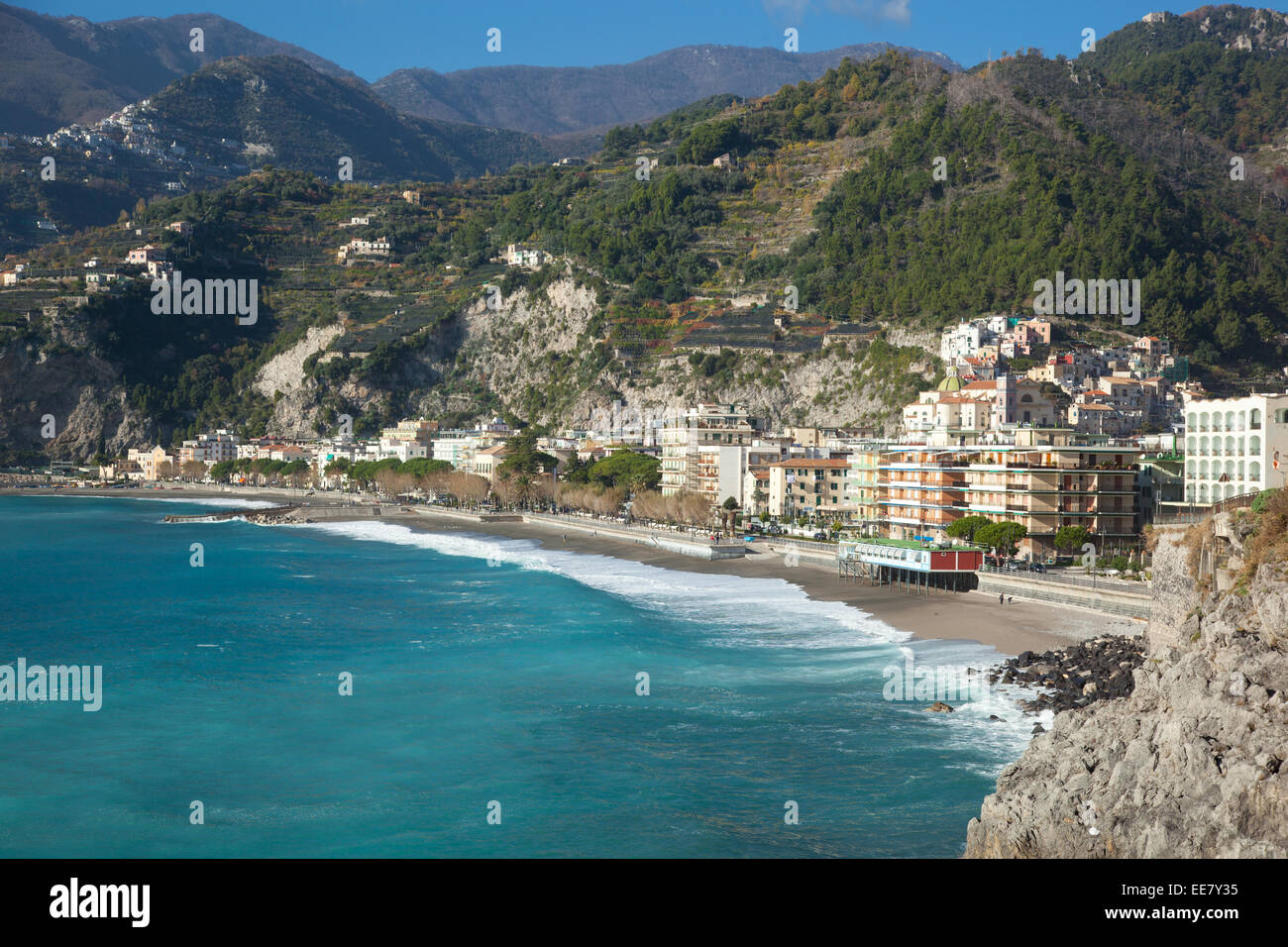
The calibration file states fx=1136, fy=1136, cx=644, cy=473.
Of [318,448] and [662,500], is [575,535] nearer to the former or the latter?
[662,500]

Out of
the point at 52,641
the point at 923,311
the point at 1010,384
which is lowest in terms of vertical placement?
the point at 52,641

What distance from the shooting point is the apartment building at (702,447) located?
92000mm

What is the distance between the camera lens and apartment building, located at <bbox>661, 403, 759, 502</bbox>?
92000 mm

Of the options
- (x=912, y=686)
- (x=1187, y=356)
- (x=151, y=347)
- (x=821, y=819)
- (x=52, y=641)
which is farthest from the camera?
(x=151, y=347)

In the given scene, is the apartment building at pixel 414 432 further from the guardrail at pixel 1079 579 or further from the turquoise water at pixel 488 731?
the guardrail at pixel 1079 579

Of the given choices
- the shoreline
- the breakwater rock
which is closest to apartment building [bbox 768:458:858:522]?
the shoreline

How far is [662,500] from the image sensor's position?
89312mm

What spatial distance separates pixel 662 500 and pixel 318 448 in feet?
286

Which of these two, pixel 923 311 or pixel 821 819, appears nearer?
pixel 821 819

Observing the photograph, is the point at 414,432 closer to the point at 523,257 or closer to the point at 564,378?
the point at 564,378

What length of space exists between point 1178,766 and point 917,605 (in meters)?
30.7

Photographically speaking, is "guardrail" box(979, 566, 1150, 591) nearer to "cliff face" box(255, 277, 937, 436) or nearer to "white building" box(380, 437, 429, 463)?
"cliff face" box(255, 277, 937, 436)
